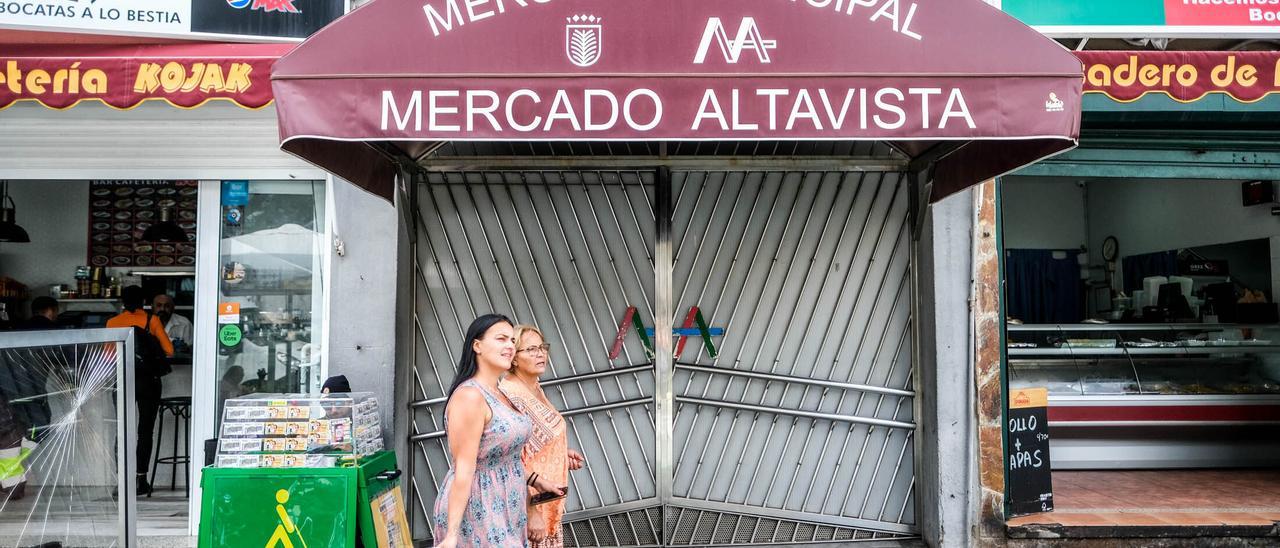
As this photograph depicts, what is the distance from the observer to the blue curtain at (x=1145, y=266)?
11.4m

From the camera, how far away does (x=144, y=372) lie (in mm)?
7793

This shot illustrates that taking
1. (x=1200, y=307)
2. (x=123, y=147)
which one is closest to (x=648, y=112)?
(x=123, y=147)

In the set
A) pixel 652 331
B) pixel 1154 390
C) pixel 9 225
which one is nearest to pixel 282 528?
pixel 652 331

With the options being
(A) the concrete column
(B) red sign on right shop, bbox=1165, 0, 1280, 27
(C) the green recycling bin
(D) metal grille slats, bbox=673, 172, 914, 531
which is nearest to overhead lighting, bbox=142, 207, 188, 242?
(C) the green recycling bin

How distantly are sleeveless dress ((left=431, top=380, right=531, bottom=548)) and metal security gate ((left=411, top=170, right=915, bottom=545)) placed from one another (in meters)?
2.37

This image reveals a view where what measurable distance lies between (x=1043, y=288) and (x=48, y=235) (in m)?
12.1

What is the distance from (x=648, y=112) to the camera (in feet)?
13.7

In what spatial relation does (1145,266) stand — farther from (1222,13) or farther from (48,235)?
(48,235)

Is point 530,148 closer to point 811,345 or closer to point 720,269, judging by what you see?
point 720,269

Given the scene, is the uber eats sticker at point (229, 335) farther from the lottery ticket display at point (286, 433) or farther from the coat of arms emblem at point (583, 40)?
the coat of arms emblem at point (583, 40)

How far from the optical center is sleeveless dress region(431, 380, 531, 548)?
3.80 m

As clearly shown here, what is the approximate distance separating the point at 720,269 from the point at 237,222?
3.33 meters

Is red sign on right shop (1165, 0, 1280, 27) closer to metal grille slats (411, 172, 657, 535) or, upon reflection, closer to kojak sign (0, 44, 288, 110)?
metal grille slats (411, 172, 657, 535)

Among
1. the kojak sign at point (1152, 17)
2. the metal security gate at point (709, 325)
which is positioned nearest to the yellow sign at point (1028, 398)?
the metal security gate at point (709, 325)
